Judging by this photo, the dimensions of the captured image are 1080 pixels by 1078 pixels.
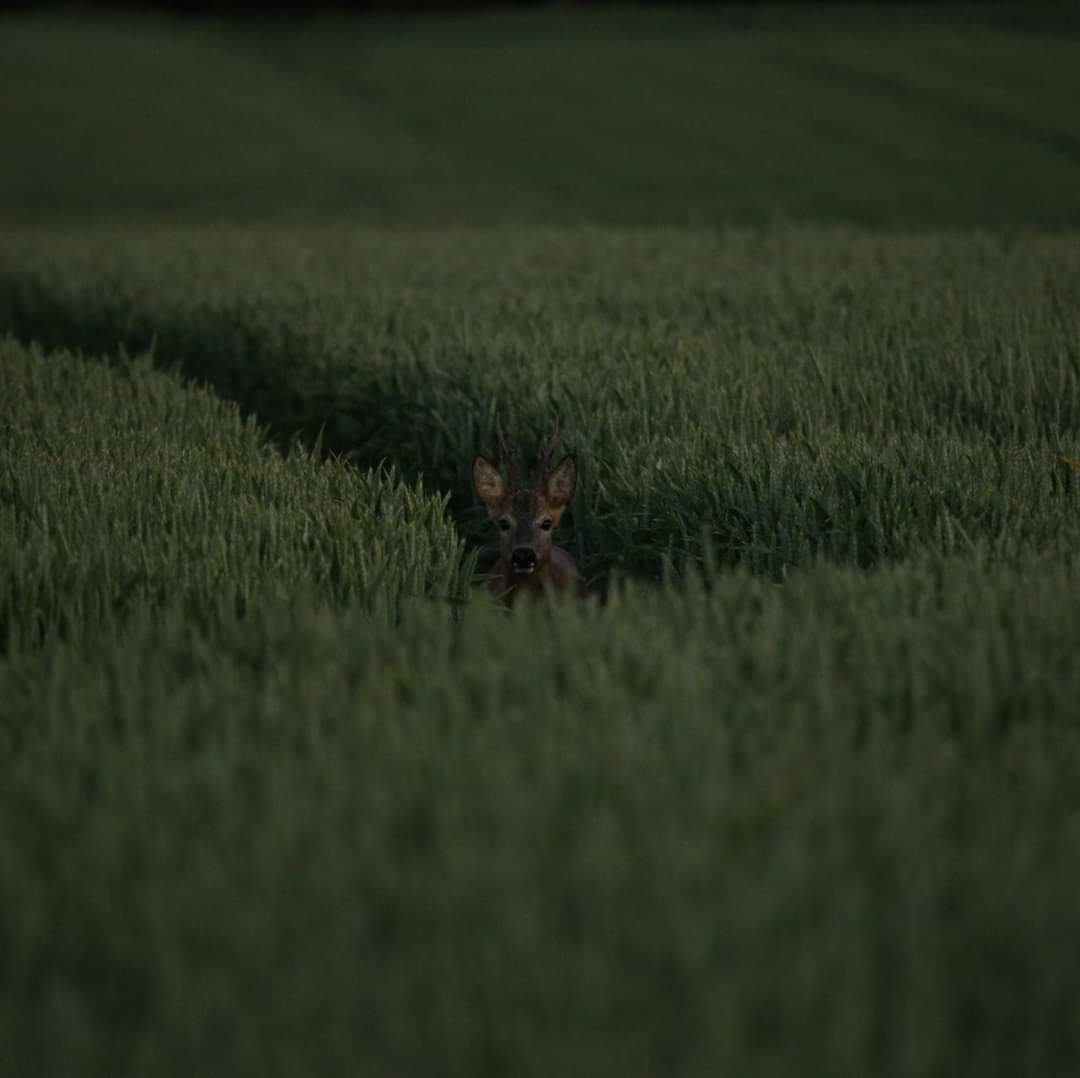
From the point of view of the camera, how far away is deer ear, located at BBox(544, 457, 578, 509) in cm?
679

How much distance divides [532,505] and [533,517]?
0.20 ft

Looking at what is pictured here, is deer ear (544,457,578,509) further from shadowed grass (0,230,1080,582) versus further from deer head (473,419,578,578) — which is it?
shadowed grass (0,230,1080,582)

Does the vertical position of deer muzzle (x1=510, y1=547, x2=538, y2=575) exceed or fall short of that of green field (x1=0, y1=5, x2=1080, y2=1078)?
it falls short

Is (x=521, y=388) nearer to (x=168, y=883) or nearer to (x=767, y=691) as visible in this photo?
(x=767, y=691)

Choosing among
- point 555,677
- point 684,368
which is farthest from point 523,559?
point 684,368

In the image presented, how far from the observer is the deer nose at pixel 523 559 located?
6.46 meters

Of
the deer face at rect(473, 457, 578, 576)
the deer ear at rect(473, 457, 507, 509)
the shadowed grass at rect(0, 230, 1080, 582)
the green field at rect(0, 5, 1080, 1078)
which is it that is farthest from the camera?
the deer ear at rect(473, 457, 507, 509)

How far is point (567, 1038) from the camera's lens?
2.46 meters

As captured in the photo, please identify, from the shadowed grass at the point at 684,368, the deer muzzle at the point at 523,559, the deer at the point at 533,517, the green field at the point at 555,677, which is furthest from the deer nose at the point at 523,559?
the shadowed grass at the point at 684,368

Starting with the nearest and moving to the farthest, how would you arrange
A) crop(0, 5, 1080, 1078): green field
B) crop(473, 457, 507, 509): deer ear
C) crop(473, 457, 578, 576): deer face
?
crop(0, 5, 1080, 1078): green field → crop(473, 457, 578, 576): deer face → crop(473, 457, 507, 509): deer ear

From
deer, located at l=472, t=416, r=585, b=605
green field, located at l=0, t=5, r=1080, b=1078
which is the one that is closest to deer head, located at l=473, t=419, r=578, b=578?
deer, located at l=472, t=416, r=585, b=605

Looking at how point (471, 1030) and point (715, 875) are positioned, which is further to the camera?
point (715, 875)

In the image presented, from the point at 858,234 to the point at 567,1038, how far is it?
15.6 meters

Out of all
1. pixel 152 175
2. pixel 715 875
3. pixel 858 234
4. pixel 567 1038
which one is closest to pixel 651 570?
pixel 715 875
